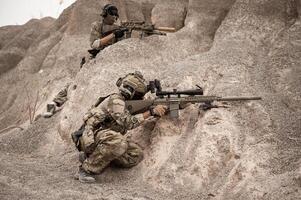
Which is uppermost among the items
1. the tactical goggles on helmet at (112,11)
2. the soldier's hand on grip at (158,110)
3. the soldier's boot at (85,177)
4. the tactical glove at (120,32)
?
the tactical goggles on helmet at (112,11)

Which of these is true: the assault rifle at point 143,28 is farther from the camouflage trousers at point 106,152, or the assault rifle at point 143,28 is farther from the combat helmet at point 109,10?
the camouflage trousers at point 106,152

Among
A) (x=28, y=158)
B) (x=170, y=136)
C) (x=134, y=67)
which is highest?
(x=134, y=67)

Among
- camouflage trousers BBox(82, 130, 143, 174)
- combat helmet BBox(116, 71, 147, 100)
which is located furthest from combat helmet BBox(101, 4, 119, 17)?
camouflage trousers BBox(82, 130, 143, 174)

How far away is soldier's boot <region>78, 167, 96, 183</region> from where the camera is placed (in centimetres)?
883

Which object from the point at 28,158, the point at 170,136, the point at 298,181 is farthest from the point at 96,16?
the point at 298,181

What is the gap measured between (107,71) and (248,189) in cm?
564

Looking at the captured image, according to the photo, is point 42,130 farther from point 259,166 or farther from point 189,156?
point 259,166

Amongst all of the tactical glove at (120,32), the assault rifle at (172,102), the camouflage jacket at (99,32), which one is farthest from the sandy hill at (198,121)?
the camouflage jacket at (99,32)

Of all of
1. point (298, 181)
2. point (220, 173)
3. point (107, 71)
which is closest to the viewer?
point (298, 181)

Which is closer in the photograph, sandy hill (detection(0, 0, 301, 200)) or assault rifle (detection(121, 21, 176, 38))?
sandy hill (detection(0, 0, 301, 200))

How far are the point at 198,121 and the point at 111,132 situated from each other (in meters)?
1.72

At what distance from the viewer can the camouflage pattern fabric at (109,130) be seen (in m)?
8.78

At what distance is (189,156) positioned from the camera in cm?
875

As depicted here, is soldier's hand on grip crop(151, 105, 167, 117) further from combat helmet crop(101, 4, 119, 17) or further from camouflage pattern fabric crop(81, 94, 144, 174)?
combat helmet crop(101, 4, 119, 17)
